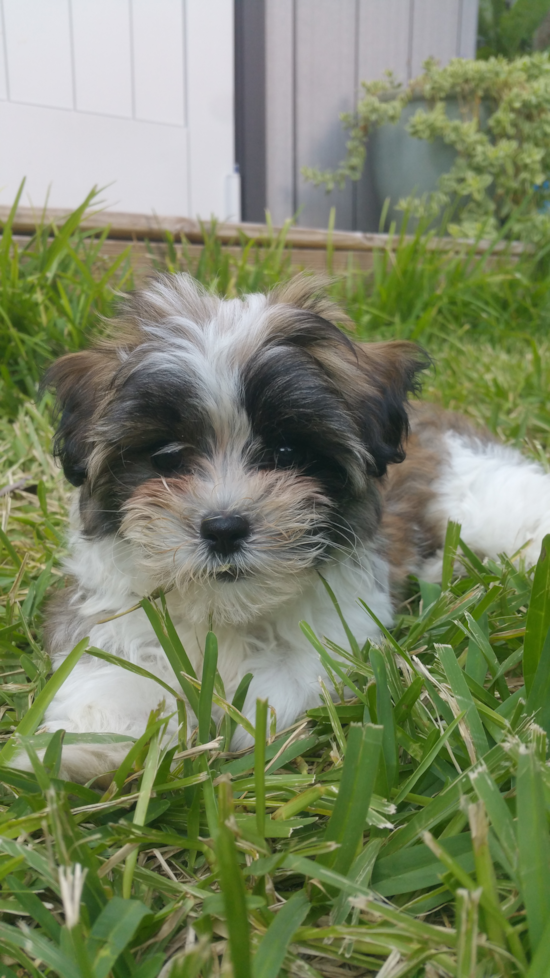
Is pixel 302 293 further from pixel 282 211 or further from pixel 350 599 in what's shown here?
pixel 282 211

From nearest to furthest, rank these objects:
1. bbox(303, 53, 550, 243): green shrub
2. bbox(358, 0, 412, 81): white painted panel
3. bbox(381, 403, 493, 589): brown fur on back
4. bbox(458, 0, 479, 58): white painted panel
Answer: bbox(381, 403, 493, 589): brown fur on back, bbox(303, 53, 550, 243): green shrub, bbox(358, 0, 412, 81): white painted panel, bbox(458, 0, 479, 58): white painted panel

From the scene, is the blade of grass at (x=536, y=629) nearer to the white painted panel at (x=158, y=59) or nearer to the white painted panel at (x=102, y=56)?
the white painted panel at (x=102, y=56)

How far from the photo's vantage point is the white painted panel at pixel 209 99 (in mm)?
5328

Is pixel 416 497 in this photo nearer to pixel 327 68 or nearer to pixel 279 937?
pixel 279 937

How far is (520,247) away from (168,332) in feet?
16.7

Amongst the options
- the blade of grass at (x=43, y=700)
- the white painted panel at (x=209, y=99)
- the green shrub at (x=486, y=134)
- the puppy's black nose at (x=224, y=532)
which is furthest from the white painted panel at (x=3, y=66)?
the blade of grass at (x=43, y=700)

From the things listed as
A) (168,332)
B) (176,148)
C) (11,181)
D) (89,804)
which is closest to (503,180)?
(176,148)

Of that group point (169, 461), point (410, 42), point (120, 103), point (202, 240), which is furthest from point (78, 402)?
point (410, 42)

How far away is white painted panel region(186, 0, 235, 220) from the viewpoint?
17.5 feet

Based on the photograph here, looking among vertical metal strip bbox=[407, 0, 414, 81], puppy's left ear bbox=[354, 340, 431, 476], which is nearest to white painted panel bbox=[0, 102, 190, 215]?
vertical metal strip bbox=[407, 0, 414, 81]

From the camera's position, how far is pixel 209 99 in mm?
5457

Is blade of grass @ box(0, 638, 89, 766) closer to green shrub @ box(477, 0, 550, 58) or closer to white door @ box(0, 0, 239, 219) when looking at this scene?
white door @ box(0, 0, 239, 219)

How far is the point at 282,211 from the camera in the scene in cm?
645

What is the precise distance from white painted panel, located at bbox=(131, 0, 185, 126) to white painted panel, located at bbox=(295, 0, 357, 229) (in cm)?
133
